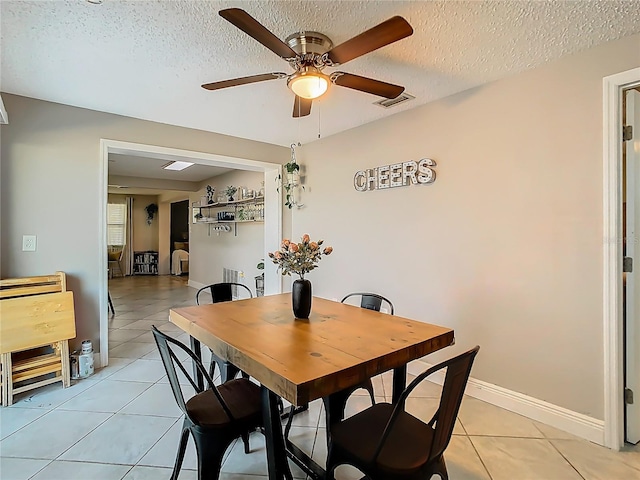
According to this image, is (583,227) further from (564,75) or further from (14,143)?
(14,143)

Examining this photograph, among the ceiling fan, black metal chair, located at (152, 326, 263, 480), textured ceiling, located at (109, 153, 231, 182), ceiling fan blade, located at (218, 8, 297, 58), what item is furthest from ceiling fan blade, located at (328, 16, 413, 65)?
textured ceiling, located at (109, 153, 231, 182)

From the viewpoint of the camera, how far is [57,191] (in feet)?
9.77

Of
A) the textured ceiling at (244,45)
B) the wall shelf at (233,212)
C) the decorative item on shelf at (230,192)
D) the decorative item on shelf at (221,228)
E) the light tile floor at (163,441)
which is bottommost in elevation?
the light tile floor at (163,441)

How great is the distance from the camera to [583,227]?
214 cm

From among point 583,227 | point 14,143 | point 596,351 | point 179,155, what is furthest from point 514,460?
point 14,143

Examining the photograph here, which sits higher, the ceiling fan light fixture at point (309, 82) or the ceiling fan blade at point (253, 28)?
the ceiling fan blade at point (253, 28)

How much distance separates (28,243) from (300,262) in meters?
2.56

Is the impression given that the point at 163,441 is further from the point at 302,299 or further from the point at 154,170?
the point at 154,170

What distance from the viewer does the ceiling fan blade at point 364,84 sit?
1.87m

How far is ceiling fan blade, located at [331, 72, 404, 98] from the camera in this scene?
6.15 ft

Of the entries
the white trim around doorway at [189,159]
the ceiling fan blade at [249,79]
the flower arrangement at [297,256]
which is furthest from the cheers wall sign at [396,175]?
the ceiling fan blade at [249,79]

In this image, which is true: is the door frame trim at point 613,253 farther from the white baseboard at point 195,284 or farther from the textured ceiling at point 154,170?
the white baseboard at point 195,284

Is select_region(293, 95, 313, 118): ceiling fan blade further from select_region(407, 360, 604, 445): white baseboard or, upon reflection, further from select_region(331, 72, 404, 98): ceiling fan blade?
select_region(407, 360, 604, 445): white baseboard

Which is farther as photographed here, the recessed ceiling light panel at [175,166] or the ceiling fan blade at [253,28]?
the recessed ceiling light panel at [175,166]
